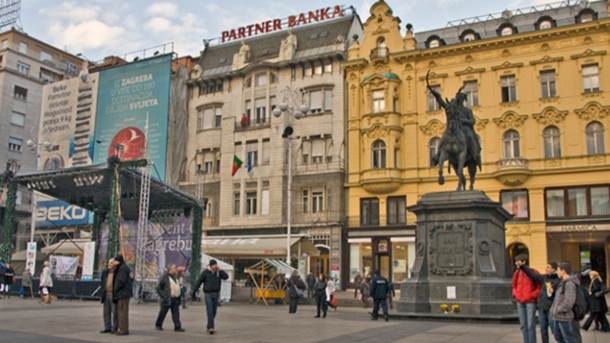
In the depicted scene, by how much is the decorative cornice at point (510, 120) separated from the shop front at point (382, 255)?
9.20m

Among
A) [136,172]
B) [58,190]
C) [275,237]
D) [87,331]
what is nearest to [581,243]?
[275,237]

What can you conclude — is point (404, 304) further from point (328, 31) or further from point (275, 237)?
point (328, 31)

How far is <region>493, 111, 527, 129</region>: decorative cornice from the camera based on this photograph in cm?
4069

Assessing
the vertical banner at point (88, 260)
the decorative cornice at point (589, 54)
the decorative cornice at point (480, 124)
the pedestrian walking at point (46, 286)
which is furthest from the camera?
the decorative cornice at point (480, 124)

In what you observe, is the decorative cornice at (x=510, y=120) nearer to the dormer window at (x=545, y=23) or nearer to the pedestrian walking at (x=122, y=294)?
the dormer window at (x=545, y=23)

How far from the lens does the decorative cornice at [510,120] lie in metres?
40.7

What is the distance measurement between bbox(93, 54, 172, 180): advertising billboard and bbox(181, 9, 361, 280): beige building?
2.46 m

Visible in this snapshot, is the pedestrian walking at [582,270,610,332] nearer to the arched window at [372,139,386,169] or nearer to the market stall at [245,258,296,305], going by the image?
the market stall at [245,258,296,305]

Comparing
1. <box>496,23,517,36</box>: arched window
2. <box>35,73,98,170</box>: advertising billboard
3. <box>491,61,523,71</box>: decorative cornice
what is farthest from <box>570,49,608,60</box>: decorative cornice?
<box>35,73,98,170</box>: advertising billboard

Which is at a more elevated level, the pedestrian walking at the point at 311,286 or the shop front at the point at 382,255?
the shop front at the point at 382,255

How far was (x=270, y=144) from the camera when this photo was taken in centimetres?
4738

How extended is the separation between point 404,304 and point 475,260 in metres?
2.39

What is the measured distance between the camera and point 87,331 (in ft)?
44.8

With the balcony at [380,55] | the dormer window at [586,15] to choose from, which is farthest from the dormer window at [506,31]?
the balcony at [380,55]
